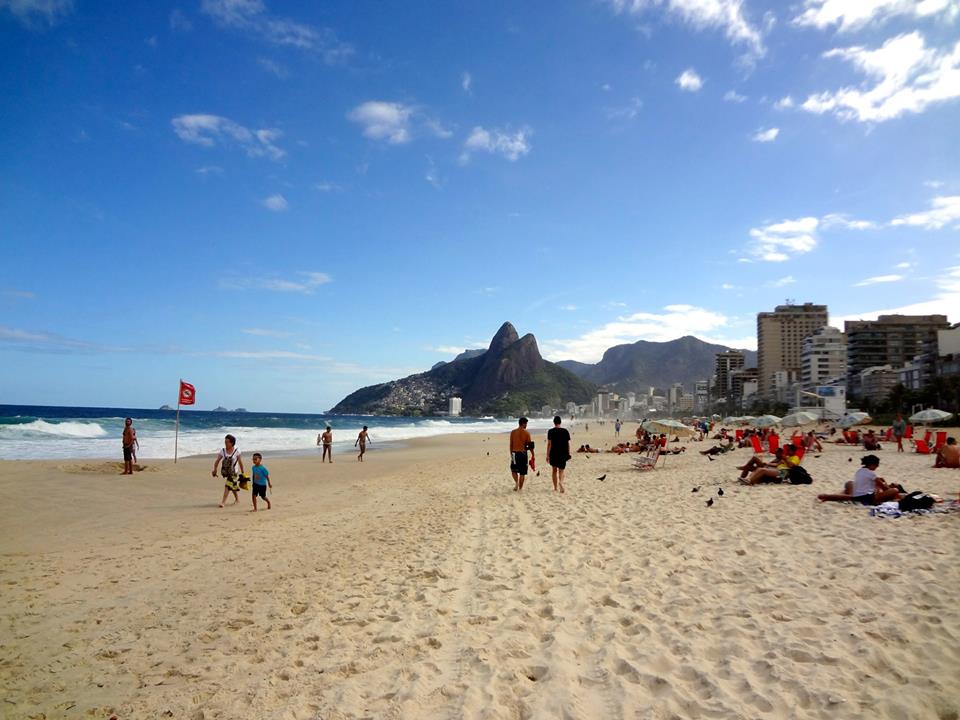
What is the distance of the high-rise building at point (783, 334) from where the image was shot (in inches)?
5699

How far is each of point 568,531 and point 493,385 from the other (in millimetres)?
182698

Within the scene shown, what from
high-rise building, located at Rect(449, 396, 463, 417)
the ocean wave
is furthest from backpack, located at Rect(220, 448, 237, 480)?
high-rise building, located at Rect(449, 396, 463, 417)

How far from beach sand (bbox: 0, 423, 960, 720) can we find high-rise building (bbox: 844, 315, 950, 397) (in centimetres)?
11344

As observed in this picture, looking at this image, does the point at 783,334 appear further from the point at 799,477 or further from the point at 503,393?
the point at 799,477

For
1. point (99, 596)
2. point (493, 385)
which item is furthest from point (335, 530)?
point (493, 385)

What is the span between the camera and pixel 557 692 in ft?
10.9

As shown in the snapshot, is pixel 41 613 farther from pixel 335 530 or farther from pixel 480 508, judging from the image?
pixel 480 508

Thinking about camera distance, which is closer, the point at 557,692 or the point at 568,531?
the point at 557,692

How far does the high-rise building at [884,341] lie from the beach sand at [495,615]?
113 metres

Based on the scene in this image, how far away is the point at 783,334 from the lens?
14712cm

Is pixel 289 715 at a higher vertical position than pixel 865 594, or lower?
lower

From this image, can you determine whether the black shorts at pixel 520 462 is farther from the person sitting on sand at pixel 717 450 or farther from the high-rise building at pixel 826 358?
the high-rise building at pixel 826 358

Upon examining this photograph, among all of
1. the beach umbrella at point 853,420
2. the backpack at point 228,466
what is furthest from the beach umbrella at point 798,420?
the backpack at point 228,466

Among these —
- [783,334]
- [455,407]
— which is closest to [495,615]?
[783,334]
